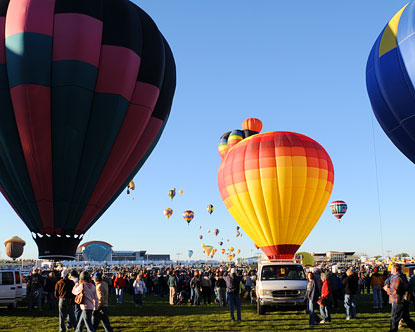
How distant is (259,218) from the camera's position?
2927cm

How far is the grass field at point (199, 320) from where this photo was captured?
480 inches

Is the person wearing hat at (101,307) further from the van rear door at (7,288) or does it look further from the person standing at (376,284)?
the person standing at (376,284)

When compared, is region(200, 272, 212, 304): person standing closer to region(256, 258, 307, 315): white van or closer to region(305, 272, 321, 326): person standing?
region(256, 258, 307, 315): white van

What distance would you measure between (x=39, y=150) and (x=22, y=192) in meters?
2.18

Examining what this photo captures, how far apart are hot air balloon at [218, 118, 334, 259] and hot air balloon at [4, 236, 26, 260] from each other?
71.6 metres

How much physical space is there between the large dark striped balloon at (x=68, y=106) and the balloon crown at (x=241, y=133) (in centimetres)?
2248

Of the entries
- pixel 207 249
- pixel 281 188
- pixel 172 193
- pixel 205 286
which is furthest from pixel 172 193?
pixel 207 249

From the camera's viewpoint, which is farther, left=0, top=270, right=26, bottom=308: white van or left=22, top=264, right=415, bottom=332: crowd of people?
left=0, top=270, right=26, bottom=308: white van

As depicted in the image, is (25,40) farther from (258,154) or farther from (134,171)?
(258,154)

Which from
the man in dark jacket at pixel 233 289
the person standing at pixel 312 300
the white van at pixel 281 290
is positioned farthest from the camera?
the white van at pixel 281 290

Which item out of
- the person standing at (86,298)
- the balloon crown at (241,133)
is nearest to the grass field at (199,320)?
the person standing at (86,298)

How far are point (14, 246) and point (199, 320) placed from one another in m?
84.4

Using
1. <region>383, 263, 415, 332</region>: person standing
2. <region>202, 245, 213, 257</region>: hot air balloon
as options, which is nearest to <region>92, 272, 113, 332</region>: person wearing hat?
<region>383, 263, 415, 332</region>: person standing

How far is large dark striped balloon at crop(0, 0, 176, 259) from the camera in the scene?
1934 cm
